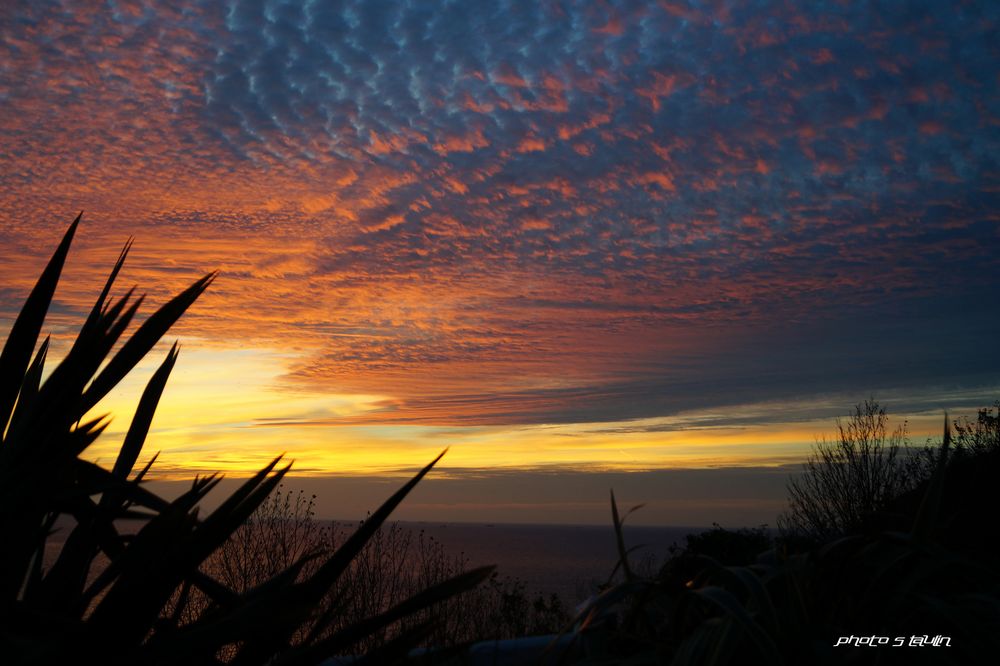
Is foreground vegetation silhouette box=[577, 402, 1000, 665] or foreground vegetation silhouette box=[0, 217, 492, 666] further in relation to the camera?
foreground vegetation silhouette box=[577, 402, 1000, 665]

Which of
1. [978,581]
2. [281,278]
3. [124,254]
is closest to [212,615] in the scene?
[124,254]

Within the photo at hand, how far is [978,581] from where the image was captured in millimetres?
1673

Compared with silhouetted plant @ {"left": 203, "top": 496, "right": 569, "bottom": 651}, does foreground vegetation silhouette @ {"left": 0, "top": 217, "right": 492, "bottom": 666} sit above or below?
above

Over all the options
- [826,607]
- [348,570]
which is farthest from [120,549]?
[348,570]

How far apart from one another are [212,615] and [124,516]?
263 millimetres

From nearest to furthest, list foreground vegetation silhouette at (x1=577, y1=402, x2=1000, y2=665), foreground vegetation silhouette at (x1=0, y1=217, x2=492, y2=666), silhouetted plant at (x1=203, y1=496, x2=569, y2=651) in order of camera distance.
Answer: foreground vegetation silhouette at (x1=0, y1=217, x2=492, y2=666), foreground vegetation silhouette at (x1=577, y1=402, x2=1000, y2=665), silhouetted plant at (x1=203, y1=496, x2=569, y2=651)

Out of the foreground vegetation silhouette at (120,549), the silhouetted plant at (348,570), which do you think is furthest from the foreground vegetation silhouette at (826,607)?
the silhouetted plant at (348,570)

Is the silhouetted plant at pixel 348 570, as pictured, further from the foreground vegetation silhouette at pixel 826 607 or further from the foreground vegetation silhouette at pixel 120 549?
the foreground vegetation silhouette at pixel 120 549

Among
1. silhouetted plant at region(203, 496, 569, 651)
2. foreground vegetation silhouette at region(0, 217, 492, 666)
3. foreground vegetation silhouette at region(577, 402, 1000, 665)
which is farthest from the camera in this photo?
silhouetted plant at region(203, 496, 569, 651)

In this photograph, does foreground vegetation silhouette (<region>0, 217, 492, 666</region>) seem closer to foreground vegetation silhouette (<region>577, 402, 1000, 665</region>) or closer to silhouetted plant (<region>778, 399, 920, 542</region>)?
foreground vegetation silhouette (<region>577, 402, 1000, 665</region>)

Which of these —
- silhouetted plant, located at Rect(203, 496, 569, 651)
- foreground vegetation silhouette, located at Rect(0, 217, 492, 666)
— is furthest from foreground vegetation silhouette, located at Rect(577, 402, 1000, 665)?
silhouetted plant, located at Rect(203, 496, 569, 651)

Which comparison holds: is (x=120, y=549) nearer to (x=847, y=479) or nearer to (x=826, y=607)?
(x=826, y=607)

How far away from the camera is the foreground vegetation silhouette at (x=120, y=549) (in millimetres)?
923

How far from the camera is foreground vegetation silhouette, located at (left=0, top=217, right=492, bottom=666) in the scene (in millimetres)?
923
